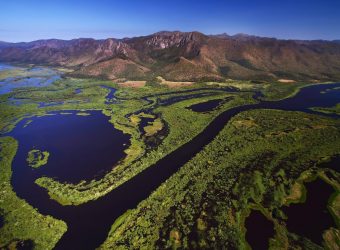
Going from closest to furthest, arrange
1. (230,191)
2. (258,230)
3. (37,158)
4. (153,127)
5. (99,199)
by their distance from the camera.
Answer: (258,230) < (99,199) < (230,191) < (37,158) < (153,127)

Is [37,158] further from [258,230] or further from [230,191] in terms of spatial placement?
[258,230]

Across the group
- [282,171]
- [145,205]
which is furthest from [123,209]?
[282,171]

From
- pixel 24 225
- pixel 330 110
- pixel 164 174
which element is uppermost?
pixel 330 110

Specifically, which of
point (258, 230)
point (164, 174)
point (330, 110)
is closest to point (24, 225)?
point (164, 174)

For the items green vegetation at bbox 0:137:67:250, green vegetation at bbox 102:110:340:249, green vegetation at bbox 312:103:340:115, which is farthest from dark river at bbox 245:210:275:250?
green vegetation at bbox 312:103:340:115

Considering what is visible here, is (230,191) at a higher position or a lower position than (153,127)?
higher

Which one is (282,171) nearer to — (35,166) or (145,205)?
(145,205)
